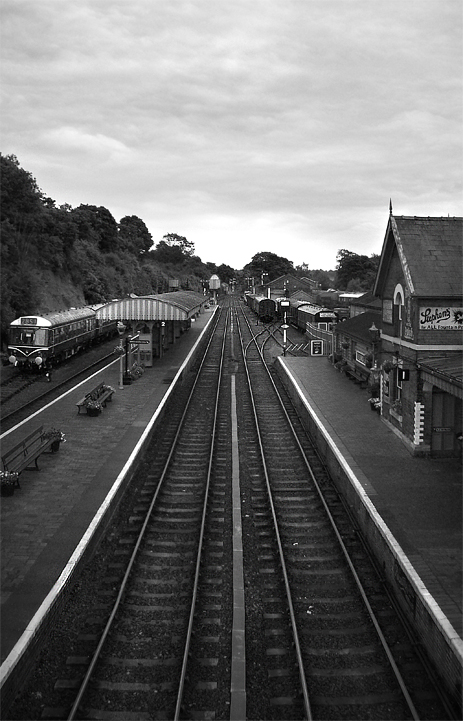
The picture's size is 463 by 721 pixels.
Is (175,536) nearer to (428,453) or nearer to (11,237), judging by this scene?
(428,453)

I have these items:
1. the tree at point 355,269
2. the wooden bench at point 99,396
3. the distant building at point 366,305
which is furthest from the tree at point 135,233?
the wooden bench at point 99,396

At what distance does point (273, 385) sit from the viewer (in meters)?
27.5

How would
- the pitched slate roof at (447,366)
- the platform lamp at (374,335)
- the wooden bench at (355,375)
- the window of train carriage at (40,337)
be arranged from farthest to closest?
the window of train carriage at (40,337) → the wooden bench at (355,375) → the platform lamp at (374,335) → the pitched slate roof at (447,366)

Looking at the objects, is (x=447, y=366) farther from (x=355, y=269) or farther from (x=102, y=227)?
(x=355, y=269)

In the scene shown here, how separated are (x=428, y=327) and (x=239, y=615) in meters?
10.2

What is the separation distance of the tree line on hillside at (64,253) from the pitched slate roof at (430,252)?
2448cm

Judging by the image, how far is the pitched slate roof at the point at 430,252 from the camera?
15.7 meters

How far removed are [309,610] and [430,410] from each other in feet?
27.6

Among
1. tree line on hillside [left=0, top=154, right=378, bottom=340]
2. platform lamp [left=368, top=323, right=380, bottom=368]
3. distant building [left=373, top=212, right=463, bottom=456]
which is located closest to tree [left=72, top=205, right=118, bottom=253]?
tree line on hillside [left=0, top=154, right=378, bottom=340]

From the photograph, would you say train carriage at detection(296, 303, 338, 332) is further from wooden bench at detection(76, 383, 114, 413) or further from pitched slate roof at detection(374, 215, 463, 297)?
pitched slate roof at detection(374, 215, 463, 297)

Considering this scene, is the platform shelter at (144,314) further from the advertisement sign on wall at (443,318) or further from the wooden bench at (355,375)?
the advertisement sign on wall at (443,318)

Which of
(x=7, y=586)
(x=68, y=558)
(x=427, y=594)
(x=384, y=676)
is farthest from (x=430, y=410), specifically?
(x=7, y=586)

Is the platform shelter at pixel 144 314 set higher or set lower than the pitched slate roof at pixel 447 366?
higher

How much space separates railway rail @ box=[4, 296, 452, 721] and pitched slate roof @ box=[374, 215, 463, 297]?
20.6ft
